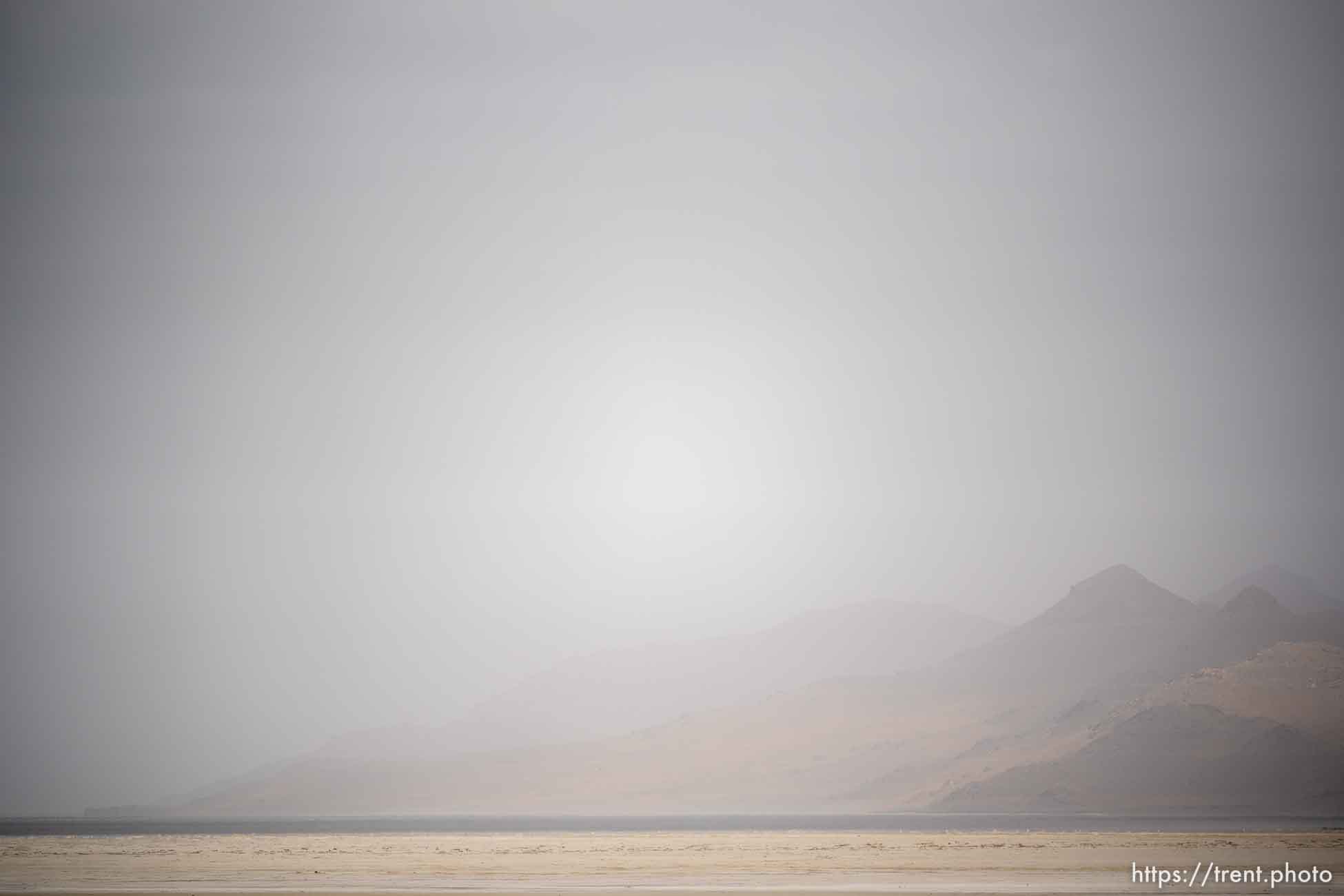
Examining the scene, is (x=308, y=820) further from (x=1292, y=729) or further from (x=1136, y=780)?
(x=1292, y=729)

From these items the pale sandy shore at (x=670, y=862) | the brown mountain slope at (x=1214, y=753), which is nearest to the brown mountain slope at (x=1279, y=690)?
the brown mountain slope at (x=1214, y=753)

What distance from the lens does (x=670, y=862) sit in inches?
1551

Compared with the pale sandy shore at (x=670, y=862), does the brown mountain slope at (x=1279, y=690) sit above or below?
above

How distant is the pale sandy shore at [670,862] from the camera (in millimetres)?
34031

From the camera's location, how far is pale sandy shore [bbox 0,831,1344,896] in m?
34.0

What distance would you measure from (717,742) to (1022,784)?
39499 millimetres

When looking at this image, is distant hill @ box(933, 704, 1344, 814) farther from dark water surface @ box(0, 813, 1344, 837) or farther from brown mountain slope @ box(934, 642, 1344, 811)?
dark water surface @ box(0, 813, 1344, 837)

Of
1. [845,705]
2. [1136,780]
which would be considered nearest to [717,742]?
[845,705]

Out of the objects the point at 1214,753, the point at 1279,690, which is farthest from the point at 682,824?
the point at 1279,690

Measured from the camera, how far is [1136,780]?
68750 mm

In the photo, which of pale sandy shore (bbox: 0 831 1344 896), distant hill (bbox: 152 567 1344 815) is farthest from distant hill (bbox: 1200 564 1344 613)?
pale sandy shore (bbox: 0 831 1344 896)

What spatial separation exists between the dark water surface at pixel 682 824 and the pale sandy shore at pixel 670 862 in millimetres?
3201

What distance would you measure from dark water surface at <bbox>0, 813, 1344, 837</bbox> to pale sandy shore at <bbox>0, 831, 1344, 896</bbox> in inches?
126

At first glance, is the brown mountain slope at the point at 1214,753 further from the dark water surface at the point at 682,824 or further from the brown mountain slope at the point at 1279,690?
the dark water surface at the point at 682,824
